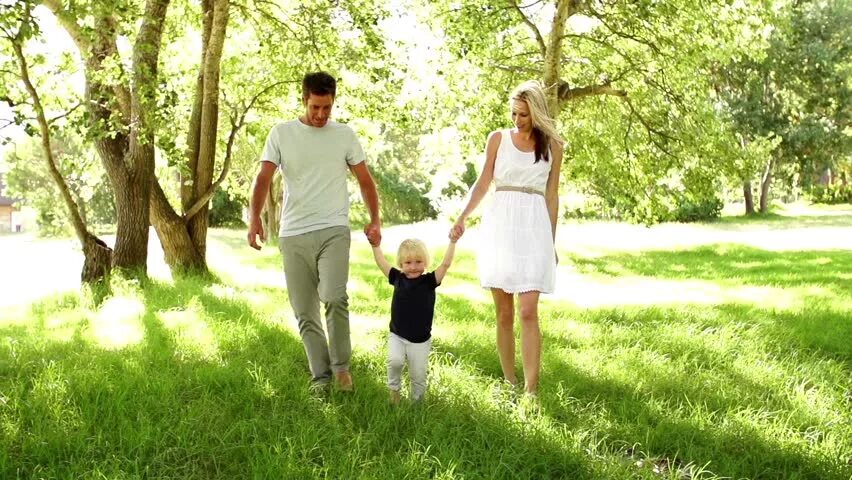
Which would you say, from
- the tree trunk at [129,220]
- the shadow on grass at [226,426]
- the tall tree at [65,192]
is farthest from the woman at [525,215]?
the tree trunk at [129,220]

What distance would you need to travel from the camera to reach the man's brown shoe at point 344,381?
16.8 ft

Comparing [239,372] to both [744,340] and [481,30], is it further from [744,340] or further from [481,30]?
[481,30]

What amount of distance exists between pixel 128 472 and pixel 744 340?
5.79 m

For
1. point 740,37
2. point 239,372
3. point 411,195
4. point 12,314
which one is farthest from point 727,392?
point 411,195

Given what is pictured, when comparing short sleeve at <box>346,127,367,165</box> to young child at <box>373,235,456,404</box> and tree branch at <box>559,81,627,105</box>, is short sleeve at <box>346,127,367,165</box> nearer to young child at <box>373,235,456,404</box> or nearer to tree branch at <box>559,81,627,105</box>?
young child at <box>373,235,456,404</box>

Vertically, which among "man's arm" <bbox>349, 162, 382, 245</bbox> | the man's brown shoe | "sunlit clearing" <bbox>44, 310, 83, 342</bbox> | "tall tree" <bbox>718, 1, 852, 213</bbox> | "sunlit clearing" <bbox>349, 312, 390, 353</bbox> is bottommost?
"sunlit clearing" <bbox>349, 312, 390, 353</bbox>

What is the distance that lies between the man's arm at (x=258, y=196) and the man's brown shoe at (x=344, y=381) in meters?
1.04

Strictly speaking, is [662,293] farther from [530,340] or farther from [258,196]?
[258,196]

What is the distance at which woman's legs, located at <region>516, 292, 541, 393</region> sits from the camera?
17.0ft

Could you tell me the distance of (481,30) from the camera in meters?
13.4

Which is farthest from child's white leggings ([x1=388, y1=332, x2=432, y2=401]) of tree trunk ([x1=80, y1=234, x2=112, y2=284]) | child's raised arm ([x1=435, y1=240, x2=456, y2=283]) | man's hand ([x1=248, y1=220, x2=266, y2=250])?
tree trunk ([x1=80, y1=234, x2=112, y2=284])

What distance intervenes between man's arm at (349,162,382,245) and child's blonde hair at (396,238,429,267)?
33 cm

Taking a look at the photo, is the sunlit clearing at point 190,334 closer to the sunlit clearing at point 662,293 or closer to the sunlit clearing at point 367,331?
the sunlit clearing at point 367,331

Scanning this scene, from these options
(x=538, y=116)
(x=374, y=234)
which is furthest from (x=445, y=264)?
(x=538, y=116)
